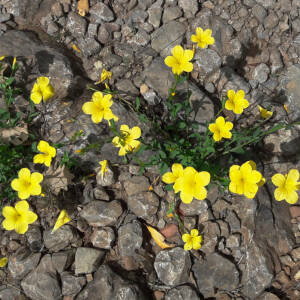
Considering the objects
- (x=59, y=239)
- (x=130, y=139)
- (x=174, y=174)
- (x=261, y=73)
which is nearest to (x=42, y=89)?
(x=130, y=139)

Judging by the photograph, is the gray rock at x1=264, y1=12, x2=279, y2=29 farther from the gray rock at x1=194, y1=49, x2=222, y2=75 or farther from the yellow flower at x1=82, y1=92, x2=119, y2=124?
the yellow flower at x1=82, y1=92, x2=119, y2=124

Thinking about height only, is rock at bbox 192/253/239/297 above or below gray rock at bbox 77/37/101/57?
below

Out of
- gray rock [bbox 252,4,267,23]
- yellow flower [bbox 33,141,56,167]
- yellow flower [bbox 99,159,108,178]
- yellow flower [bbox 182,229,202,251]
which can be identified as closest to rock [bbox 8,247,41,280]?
yellow flower [bbox 33,141,56,167]

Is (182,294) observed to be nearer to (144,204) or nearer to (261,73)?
(144,204)

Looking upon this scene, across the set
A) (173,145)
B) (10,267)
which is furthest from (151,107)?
(10,267)

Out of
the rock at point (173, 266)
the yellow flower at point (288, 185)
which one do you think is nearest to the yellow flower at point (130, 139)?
the rock at point (173, 266)

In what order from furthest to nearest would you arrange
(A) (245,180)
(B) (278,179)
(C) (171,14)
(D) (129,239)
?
(C) (171,14) → (D) (129,239) → (B) (278,179) → (A) (245,180)
